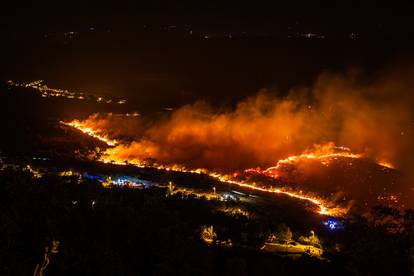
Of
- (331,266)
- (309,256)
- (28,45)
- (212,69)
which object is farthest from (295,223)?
(28,45)

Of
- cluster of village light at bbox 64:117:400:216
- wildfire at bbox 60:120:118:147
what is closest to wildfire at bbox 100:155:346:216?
cluster of village light at bbox 64:117:400:216

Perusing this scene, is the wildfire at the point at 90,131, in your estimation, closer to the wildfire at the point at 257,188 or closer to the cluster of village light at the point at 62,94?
the wildfire at the point at 257,188

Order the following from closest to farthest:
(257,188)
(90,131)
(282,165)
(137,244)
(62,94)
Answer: (137,244) → (257,188) → (282,165) → (90,131) → (62,94)

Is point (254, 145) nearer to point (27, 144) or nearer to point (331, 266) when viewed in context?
point (27, 144)

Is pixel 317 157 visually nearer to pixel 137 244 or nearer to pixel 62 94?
pixel 137 244

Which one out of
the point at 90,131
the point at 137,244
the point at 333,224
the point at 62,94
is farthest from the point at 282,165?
the point at 62,94

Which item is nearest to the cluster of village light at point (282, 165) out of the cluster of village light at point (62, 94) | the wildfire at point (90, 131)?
the wildfire at point (90, 131)
